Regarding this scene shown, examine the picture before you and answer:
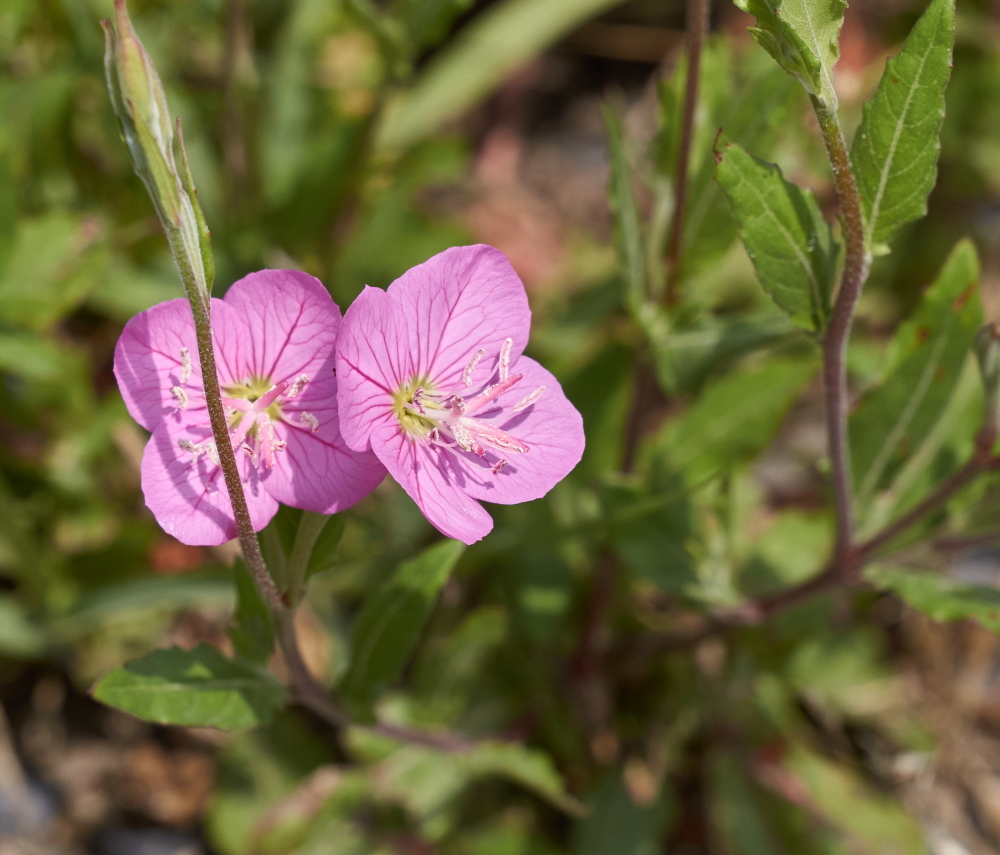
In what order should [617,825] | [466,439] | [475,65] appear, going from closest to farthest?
[466,439]
[617,825]
[475,65]

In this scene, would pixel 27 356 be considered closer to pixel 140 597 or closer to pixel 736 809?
pixel 140 597

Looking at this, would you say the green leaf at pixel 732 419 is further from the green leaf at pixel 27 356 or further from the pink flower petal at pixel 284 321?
the green leaf at pixel 27 356

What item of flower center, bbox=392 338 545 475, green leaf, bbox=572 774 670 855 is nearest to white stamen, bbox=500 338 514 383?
flower center, bbox=392 338 545 475

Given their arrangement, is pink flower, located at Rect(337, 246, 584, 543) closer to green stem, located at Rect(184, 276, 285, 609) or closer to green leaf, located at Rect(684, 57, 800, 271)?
green stem, located at Rect(184, 276, 285, 609)

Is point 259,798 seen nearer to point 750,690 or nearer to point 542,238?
point 750,690

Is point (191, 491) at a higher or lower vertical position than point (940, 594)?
higher

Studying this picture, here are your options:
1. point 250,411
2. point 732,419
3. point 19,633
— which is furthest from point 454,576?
point 250,411

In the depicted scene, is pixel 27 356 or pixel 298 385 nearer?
pixel 298 385
